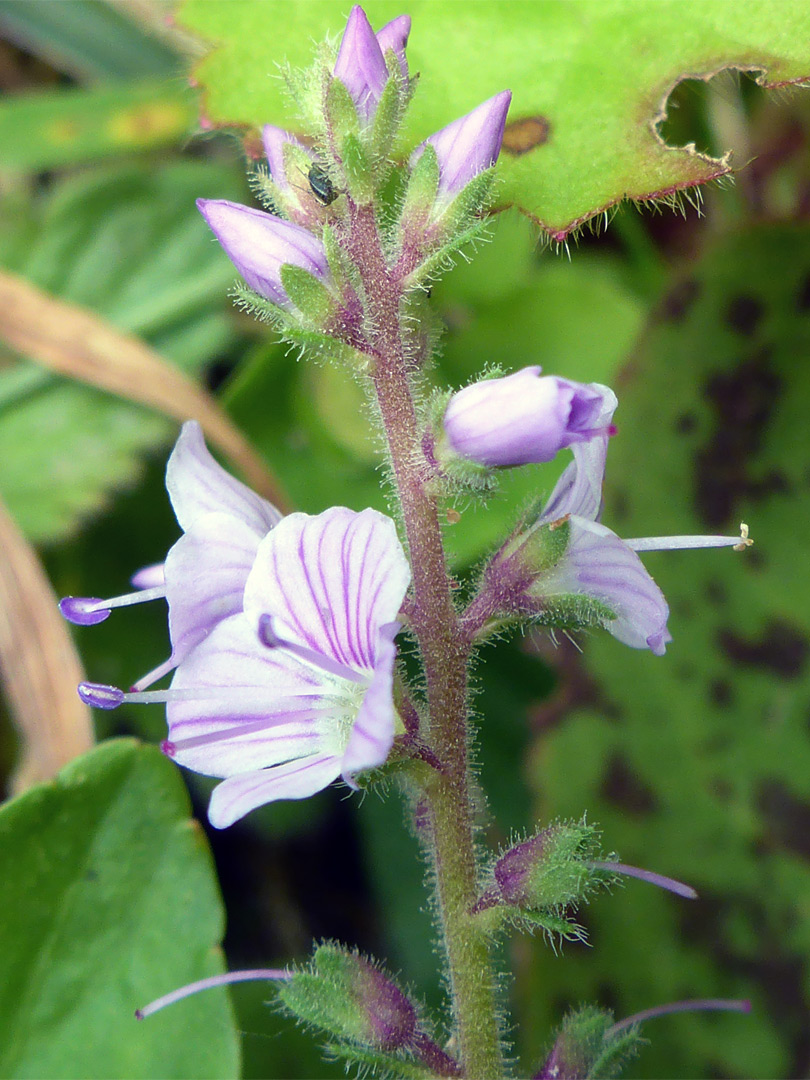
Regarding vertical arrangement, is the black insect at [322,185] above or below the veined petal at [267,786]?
above

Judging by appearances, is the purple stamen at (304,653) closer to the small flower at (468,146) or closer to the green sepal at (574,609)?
the green sepal at (574,609)

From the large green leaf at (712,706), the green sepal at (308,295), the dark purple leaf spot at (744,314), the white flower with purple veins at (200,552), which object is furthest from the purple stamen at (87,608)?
the dark purple leaf spot at (744,314)

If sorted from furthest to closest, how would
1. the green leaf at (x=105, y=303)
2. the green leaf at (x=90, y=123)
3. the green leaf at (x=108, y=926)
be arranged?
1. the green leaf at (x=90, y=123)
2. the green leaf at (x=105, y=303)
3. the green leaf at (x=108, y=926)

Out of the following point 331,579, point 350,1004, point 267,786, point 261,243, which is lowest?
point 350,1004

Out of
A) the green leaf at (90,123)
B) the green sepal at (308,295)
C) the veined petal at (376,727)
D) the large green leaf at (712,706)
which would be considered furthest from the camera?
the green leaf at (90,123)

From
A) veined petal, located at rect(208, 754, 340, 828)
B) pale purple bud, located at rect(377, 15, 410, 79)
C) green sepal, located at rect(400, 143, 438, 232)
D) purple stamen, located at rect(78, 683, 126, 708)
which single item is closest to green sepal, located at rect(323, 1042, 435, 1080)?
veined petal, located at rect(208, 754, 340, 828)

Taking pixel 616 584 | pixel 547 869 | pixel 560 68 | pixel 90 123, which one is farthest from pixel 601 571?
pixel 90 123

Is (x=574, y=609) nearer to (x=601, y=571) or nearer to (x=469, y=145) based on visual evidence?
(x=601, y=571)

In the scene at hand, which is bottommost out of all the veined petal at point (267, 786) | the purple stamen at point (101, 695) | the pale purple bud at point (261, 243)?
the veined petal at point (267, 786)
